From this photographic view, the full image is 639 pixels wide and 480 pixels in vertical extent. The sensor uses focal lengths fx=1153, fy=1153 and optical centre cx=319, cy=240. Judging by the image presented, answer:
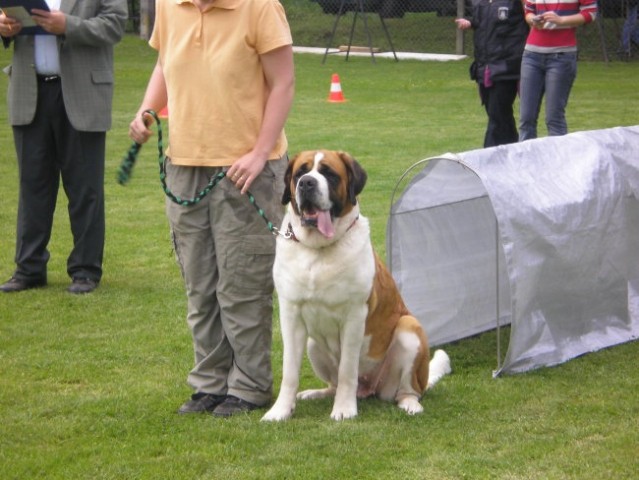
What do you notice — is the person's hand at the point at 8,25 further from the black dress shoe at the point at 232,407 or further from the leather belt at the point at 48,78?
the black dress shoe at the point at 232,407

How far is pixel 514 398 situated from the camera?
5527 millimetres

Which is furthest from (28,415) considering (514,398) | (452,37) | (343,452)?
(452,37)

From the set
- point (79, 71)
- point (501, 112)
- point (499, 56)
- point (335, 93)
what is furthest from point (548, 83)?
point (335, 93)

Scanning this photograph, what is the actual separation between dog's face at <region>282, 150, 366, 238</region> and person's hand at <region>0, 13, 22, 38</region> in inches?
126

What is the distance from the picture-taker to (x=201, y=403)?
5387 millimetres

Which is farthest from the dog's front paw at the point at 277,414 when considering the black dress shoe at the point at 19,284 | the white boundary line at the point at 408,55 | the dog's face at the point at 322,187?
the white boundary line at the point at 408,55

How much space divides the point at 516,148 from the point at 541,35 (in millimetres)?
3642

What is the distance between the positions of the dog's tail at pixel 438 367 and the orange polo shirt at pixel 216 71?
1495mm

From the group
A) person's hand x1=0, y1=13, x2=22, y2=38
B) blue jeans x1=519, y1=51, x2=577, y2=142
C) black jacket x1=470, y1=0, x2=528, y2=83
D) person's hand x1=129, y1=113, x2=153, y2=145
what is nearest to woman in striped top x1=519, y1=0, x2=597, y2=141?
blue jeans x1=519, y1=51, x2=577, y2=142

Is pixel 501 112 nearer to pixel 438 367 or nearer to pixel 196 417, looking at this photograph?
pixel 438 367

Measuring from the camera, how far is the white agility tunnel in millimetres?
5895

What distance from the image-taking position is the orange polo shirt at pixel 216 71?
4.94 meters

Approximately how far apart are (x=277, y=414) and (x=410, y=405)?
637mm

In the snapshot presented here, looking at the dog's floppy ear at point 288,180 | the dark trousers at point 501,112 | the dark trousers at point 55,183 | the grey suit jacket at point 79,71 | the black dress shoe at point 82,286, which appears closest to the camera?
the dog's floppy ear at point 288,180
